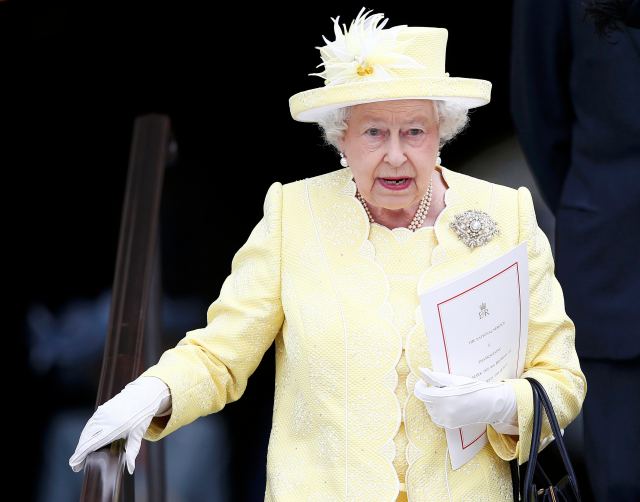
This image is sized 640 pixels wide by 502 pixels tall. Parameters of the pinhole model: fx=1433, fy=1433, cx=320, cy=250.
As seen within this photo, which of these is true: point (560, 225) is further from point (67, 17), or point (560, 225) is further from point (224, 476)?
point (67, 17)

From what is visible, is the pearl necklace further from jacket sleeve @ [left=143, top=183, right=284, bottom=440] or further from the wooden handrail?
the wooden handrail

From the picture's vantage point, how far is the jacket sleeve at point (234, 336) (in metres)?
3.26

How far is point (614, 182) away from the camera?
435 cm

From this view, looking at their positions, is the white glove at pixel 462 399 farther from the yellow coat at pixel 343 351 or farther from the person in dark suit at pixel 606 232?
the person in dark suit at pixel 606 232

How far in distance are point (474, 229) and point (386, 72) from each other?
425 millimetres

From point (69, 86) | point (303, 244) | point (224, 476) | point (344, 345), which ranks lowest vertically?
point (224, 476)

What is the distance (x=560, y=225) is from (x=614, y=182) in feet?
0.85

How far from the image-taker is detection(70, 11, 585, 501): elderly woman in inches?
125

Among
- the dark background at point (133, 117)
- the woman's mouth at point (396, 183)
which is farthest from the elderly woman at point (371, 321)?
the dark background at point (133, 117)

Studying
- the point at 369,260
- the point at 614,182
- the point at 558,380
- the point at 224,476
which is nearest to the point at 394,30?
the point at 369,260

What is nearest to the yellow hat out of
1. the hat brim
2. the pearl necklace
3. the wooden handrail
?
the hat brim

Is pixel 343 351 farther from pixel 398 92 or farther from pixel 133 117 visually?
pixel 133 117

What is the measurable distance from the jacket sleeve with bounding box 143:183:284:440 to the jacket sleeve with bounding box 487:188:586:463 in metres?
0.58

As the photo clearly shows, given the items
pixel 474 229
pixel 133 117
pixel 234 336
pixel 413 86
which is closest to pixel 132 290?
pixel 234 336
